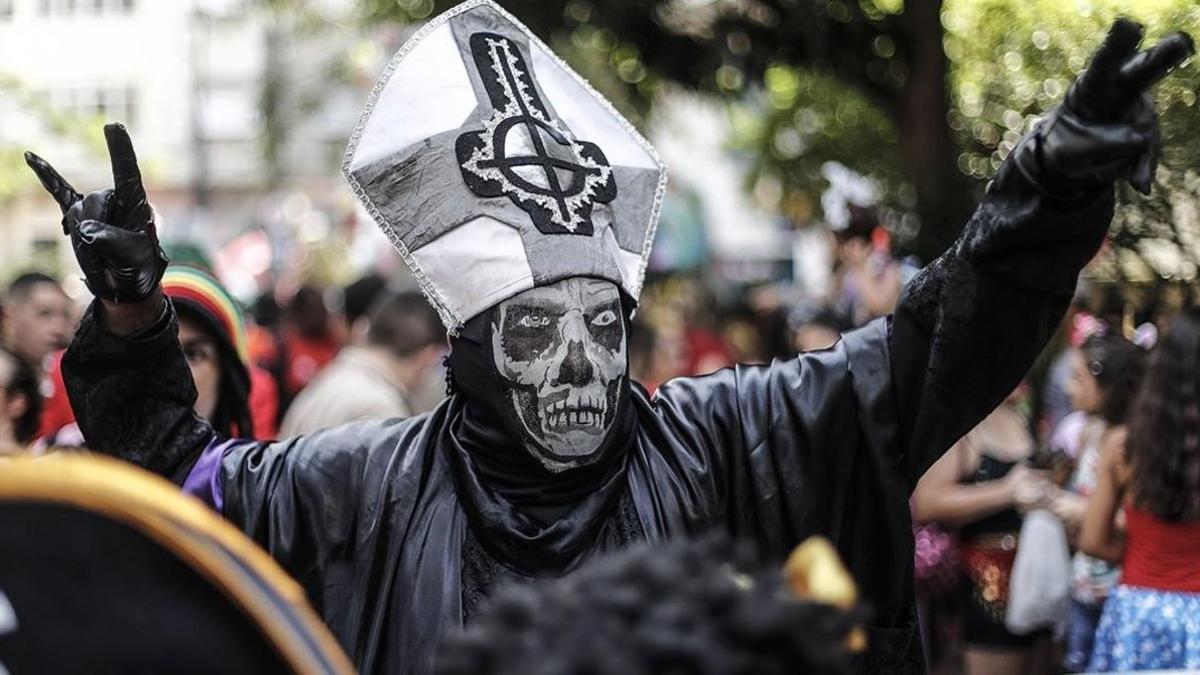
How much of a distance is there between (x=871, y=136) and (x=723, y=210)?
27894mm

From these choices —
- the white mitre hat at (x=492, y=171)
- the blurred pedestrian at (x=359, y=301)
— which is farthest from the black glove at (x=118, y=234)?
the blurred pedestrian at (x=359, y=301)

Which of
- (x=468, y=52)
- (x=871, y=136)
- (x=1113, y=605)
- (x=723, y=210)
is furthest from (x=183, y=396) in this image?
(x=723, y=210)

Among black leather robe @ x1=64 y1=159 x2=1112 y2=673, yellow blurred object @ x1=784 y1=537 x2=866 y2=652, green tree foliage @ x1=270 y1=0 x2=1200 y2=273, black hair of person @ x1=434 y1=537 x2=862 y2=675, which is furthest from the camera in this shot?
green tree foliage @ x1=270 y1=0 x2=1200 y2=273

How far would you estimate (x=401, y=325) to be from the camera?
19.9 feet

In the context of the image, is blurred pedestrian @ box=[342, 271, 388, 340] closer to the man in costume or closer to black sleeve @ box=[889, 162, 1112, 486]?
the man in costume

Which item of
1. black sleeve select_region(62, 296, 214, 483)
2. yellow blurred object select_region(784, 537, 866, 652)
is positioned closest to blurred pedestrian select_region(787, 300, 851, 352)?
black sleeve select_region(62, 296, 214, 483)

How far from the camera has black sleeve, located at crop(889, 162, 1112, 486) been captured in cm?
240

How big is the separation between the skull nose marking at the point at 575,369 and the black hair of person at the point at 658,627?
1328 millimetres

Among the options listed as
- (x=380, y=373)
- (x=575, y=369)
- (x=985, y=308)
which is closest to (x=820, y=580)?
(x=985, y=308)

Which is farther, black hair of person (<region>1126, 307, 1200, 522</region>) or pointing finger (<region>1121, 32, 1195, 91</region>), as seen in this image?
black hair of person (<region>1126, 307, 1200, 522</region>)

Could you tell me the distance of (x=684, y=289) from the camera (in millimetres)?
15594

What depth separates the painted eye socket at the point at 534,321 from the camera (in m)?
2.77

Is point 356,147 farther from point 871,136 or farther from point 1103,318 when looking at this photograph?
point 871,136

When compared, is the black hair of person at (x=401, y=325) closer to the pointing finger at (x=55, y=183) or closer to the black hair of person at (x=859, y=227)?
the black hair of person at (x=859, y=227)
